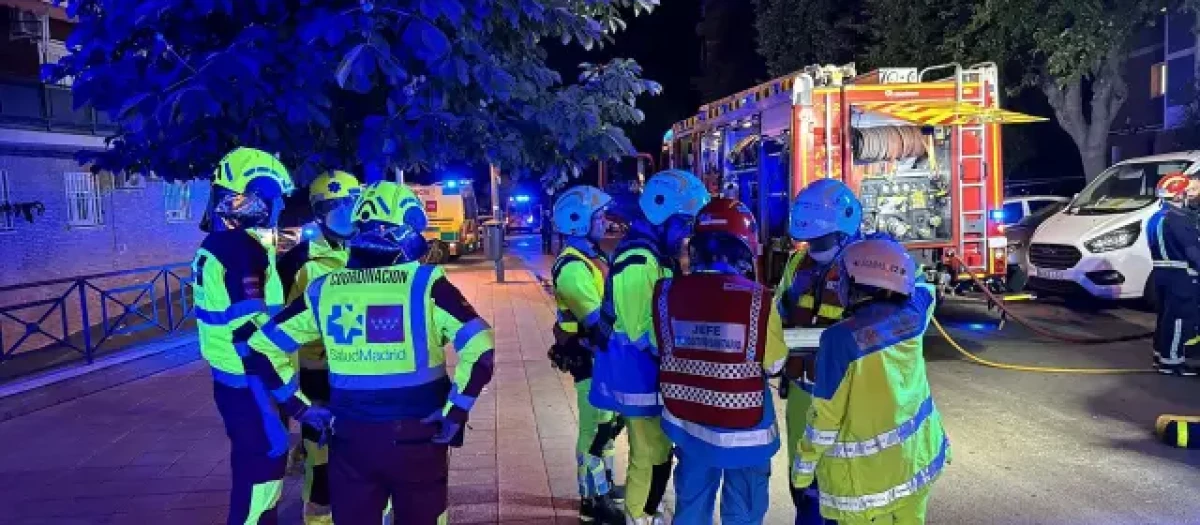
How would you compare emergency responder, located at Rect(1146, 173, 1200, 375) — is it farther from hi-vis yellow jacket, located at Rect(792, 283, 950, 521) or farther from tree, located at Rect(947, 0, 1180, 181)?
tree, located at Rect(947, 0, 1180, 181)

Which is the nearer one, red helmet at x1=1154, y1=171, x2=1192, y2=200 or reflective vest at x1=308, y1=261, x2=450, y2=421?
reflective vest at x1=308, y1=261, x2=450, y2=421

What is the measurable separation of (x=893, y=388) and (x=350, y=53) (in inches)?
97.6

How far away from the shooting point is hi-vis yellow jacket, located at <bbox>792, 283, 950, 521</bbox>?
10.3 feet

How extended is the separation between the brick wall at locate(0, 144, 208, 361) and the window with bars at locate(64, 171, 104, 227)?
0.10m

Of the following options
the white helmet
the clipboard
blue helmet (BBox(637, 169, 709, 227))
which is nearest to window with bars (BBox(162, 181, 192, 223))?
blue helmet (BBox(637, 169, 709, 227))

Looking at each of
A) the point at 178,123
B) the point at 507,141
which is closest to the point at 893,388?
the point at 507,141

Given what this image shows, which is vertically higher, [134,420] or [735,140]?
[735,140]

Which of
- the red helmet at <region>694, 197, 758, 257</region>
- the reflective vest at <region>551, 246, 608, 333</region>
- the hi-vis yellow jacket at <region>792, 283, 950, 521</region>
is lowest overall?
the hi-vis yellow jacket at <region>792, 283, 950, 521</region>

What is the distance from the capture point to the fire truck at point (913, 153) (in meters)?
10.4

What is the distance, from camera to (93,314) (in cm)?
1076

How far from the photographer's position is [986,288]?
1032 cm

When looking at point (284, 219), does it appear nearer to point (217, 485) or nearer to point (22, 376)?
point (217, 485)

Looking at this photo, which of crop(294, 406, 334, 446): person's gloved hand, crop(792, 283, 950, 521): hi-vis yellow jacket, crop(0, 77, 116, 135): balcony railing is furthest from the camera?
crop(0, 77, 116, 135): balcony railing

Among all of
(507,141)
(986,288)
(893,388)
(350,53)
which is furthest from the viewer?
(986,288)
